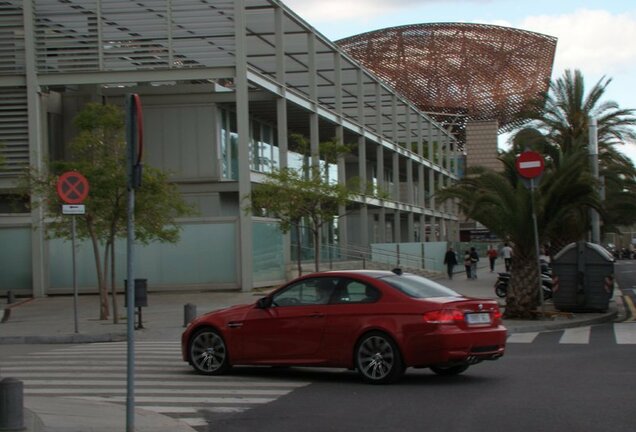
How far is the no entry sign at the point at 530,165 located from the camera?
2053cm

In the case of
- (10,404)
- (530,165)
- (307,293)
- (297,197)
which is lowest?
(10,404)

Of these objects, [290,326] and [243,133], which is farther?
[243,133]

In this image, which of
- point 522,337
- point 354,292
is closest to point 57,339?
point 522,337

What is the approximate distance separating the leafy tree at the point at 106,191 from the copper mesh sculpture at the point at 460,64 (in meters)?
93.9

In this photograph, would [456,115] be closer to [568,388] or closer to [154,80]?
[154,80]

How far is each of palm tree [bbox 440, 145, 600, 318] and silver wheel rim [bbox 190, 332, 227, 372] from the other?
9.97 meters

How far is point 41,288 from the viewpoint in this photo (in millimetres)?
33000

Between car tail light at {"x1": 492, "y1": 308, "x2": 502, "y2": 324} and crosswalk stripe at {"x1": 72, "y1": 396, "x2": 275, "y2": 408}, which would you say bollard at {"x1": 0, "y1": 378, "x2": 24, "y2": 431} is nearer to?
crosswalk stripe at {"x1": 72, "y1": 396, "x2": 275, "y2": 408}

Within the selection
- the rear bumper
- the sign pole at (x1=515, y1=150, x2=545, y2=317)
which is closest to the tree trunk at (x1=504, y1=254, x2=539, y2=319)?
the sign pole at (x1=515, y1=150, x2=545, y2=317)

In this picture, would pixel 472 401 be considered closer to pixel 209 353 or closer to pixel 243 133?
pixel 209 353

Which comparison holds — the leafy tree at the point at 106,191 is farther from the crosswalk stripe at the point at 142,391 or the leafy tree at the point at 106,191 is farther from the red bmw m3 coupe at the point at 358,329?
the crosswalk stripe at the point at 142,391

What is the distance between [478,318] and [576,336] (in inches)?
282

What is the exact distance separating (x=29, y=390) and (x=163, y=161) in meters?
26.0

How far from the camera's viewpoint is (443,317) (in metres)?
11.4
